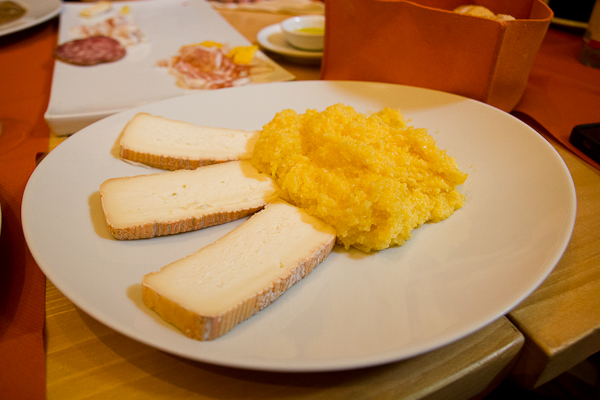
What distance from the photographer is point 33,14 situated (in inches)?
135

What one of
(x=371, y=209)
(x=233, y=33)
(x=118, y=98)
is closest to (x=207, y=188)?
(x=371, y=209)

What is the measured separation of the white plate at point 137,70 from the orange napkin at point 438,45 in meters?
0.51

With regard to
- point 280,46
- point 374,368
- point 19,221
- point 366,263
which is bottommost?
point 19,221

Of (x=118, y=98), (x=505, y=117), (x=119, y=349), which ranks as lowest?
(x=119, y=349)

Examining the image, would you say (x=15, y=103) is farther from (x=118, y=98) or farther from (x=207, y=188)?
(x=207, y=188)

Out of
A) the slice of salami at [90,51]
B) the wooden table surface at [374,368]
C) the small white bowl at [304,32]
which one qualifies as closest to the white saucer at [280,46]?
the small white bowl at [304,32]

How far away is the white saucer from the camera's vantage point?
274cm

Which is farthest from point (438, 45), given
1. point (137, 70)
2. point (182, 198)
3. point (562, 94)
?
point (137, 70)

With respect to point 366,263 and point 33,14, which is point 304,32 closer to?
point 366,263

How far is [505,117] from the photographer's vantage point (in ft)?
5.70

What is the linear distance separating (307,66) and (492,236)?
203 cm

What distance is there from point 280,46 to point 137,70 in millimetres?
1046

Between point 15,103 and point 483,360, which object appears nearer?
point 483,360

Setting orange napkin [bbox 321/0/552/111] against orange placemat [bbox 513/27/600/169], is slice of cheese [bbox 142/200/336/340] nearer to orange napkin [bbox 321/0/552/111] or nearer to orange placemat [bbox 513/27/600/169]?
orange napkin [bbox 321/0/552/111]
